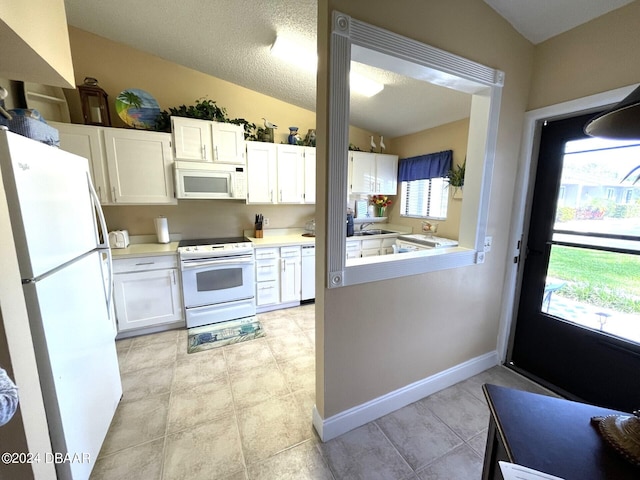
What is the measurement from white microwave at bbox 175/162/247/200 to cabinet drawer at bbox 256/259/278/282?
2.86 feet

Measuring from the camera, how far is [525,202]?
6.67 feet

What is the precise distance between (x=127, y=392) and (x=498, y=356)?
10.2 ft

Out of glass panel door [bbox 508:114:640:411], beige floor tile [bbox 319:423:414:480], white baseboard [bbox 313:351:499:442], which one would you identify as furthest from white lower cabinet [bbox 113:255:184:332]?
glass panel door [bbox 508:114:640:411]

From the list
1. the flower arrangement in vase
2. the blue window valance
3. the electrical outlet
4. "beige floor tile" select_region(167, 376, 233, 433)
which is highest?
the blue window valance

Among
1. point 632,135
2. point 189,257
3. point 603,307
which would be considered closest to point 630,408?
point 603,307

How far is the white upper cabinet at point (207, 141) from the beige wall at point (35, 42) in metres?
1.22

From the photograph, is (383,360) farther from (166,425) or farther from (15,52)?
(15,52)

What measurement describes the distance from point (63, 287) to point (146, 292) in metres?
1.58

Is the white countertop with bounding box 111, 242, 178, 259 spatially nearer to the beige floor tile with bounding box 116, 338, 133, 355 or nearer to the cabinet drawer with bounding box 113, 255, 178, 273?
the cabinet drawer with bounding box 113, 255, 178, 273

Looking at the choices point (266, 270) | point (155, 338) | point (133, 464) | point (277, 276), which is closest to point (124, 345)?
point (155, 338)

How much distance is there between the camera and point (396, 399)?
1.78 meters

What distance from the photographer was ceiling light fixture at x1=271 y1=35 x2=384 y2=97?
2.19 metres

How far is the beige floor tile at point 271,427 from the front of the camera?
1506mm

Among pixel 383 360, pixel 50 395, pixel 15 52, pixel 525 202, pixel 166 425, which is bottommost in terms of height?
pixel 166 425
